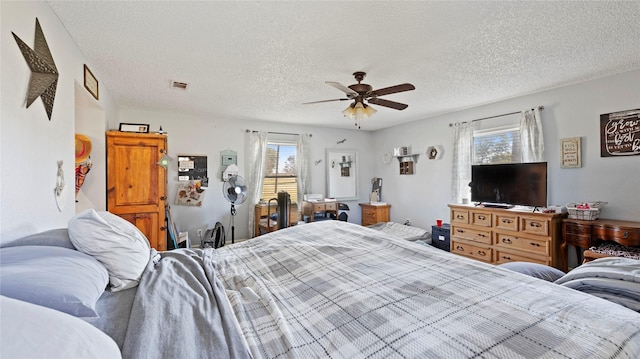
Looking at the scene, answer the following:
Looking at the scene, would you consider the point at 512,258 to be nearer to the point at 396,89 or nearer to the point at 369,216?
the point at 396,89

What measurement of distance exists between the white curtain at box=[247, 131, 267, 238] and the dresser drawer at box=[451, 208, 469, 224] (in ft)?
10.7

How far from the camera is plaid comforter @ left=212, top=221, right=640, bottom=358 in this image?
906mm

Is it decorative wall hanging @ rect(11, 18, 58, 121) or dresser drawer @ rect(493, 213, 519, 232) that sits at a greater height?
decorative wall hanging @ rect(11, 18, 58, 121)

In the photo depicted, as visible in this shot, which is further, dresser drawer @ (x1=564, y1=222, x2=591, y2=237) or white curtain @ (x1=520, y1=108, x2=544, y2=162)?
white curtain @ (x1=520, y1=108, x2=544, y2=162)

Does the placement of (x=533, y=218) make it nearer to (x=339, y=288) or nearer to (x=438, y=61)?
(x=438, y=61)

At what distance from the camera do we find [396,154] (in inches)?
220

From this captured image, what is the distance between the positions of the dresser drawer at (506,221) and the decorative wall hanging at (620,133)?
1124 millimetres

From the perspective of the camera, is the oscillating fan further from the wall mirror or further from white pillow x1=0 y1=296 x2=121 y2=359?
white pillow x1=0 y1=296 x2=121 y2=359

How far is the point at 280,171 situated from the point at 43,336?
4.94 metres

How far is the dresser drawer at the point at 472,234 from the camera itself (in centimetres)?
366

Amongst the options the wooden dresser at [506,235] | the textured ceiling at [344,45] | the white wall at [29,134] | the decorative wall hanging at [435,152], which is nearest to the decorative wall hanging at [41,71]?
the white wall at [29,134]

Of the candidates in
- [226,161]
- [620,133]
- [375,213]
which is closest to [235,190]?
[226,161]

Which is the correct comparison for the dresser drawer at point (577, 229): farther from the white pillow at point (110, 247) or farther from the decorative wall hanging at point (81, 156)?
the decorative wall hanging at point (81, 156)

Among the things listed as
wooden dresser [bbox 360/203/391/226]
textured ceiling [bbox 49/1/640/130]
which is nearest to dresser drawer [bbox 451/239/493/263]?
wooden dresser [bbox 360/203/391/226]
